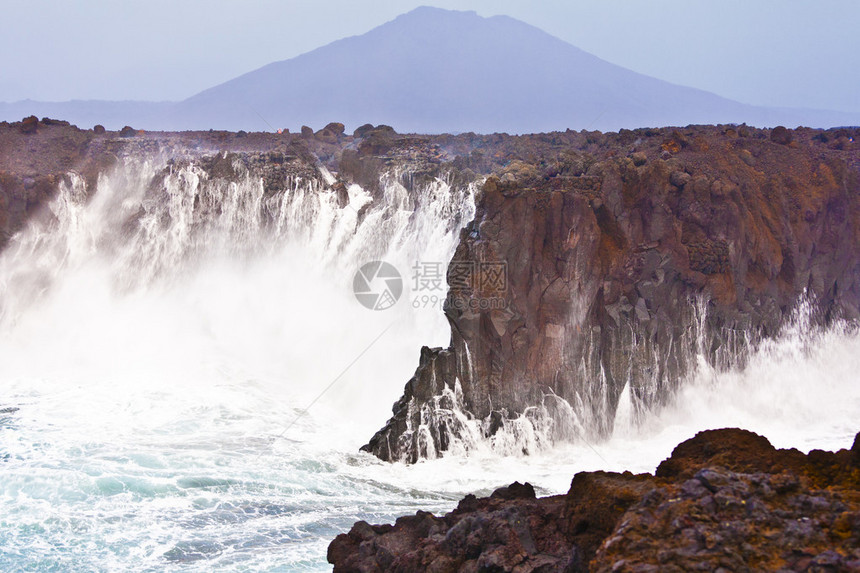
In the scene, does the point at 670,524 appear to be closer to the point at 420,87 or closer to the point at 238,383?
the point at 238,383

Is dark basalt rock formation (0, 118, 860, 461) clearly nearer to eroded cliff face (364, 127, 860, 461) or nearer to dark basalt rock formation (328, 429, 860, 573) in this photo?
eroded cliff face (364, 127, 860, 461)

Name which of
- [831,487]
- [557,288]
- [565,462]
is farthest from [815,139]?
[831,487]

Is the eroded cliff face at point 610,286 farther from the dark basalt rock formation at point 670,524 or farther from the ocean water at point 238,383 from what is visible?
the dark basalt rock formation at point 670,524

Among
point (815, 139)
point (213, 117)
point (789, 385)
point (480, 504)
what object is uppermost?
point (213, 117)

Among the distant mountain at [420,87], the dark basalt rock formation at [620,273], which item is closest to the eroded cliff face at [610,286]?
the dark basalt rock formation at [620,273]

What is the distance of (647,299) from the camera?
74.4 feet

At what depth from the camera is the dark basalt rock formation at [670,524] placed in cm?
702

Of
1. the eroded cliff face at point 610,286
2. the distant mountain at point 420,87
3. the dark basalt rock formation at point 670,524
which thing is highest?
the distant mountain at point 420,87

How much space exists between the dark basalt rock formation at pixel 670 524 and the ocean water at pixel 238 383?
137 inches

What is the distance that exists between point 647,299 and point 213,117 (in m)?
64.0

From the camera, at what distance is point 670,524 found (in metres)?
7.42

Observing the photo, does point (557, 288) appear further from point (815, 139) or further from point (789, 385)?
point (815, 139)

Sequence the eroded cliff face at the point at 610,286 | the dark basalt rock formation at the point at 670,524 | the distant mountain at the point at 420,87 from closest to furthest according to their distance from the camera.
Result: the dark basalt rock formation at the point at 670,524
the eroded cliff face at the point at 610,286
the distant mountain at the point at 420,87

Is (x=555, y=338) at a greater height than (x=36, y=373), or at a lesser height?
greater
